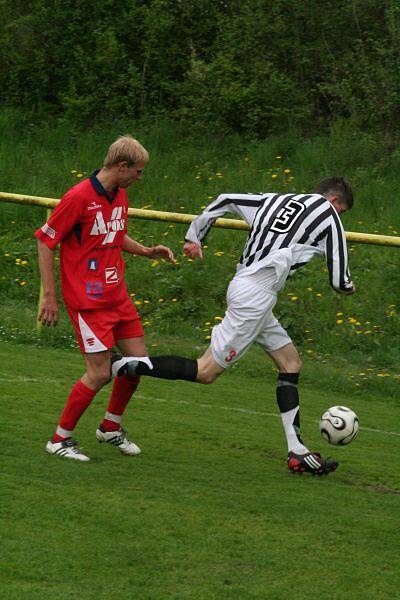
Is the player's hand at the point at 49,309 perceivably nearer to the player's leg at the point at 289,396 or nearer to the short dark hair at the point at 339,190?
the player's leg at the point at 289,396

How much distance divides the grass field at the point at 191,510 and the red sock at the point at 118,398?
0.18 meters

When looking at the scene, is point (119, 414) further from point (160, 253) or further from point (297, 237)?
point (297, 237)

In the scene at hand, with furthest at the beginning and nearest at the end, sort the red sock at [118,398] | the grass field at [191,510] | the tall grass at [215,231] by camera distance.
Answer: the tall grass at [215,231]
the red sock at [118,398]
the grass field at [191,510]

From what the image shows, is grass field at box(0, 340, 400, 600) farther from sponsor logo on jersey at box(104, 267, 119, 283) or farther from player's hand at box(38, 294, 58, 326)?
sponsor logo on jersey at box(104, 267, 119, 283)

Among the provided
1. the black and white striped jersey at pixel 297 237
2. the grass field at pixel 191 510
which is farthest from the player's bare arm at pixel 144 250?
the grass field at pixel 191 510

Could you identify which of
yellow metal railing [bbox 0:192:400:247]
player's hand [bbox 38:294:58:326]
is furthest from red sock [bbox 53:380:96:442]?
yellow metal railing [bbox 0:192:400:247]

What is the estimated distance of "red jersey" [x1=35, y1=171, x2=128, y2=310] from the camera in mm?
6715

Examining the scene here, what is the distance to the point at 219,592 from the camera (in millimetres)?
5035

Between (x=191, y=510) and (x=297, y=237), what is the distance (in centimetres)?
180

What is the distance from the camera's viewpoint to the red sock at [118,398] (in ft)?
23.9

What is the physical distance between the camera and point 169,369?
276 inches

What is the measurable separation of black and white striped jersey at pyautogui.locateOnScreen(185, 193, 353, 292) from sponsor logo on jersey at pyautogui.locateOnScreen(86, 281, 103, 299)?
884 mm

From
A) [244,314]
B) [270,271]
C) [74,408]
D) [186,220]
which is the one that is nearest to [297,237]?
[270,271]

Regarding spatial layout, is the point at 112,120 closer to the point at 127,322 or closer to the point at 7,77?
the point at 7,77
